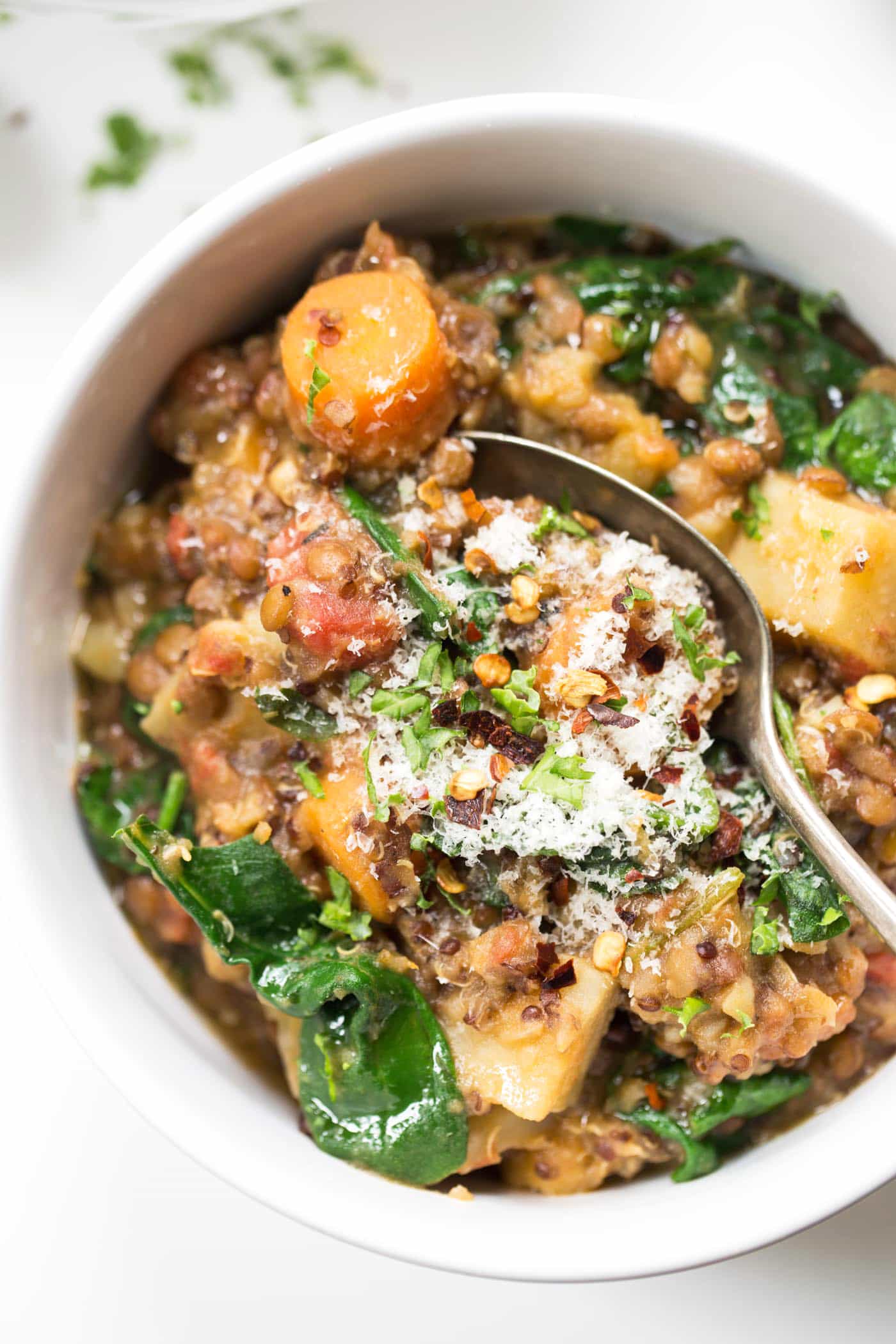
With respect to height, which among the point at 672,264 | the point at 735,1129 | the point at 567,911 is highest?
the point at 672,264

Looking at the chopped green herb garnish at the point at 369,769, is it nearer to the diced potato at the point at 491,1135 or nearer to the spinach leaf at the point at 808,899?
the diced potato at the point at 491,1135

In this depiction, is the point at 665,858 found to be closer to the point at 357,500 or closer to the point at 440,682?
the point at 440,682

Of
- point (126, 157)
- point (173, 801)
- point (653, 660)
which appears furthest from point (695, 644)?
point (126, 157)

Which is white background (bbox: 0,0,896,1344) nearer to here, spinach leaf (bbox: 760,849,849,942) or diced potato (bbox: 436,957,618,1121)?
diced potato (bbox: 436,957,618,1121)

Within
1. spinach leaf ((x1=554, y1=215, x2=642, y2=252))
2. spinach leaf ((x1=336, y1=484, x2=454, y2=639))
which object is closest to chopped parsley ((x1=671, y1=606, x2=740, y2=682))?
spinach leaf ((x1=336, y1=484, x2=454, y2=639))

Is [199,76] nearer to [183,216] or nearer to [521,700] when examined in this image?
[183,216]

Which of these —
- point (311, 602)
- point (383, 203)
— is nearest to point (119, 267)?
point (383, 203)
